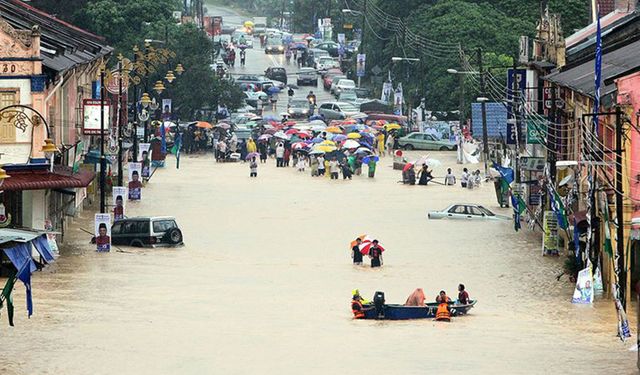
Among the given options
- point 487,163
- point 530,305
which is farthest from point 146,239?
point 487,163

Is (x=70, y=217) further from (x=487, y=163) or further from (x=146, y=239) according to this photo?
(x=487, y=163)

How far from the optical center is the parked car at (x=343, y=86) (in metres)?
138

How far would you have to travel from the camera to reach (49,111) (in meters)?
65.1

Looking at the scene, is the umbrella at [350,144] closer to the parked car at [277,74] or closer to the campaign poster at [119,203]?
the campaign poster at [119,203]

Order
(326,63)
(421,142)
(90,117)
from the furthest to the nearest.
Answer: (326,63), (421,142), (90,117)

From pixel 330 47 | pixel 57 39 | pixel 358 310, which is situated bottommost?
pixel 358 310

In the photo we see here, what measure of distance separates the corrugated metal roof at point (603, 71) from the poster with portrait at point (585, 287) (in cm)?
507

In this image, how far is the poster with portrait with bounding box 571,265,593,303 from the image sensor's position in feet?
169

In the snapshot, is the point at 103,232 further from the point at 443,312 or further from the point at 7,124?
the point at 443,312

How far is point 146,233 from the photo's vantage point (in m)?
64.7

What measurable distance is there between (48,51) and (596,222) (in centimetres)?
2232

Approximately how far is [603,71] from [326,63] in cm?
10124

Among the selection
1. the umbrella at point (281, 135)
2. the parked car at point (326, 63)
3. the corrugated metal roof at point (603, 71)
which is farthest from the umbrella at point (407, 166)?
the parked car at point (326, 63)

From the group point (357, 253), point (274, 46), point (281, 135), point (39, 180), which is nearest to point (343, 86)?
point (281, 135)
